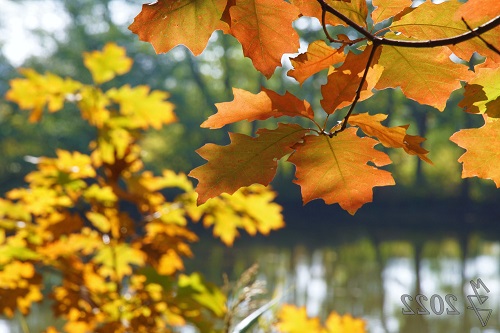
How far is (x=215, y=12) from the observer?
336 millimetres

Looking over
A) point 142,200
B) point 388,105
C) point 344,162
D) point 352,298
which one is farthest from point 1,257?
point 388,105

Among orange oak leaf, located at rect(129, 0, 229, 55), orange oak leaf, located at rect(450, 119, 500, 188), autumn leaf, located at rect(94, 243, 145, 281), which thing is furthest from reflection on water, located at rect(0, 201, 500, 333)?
orange oak leaf, located at rect(129, 0, 229, 55)

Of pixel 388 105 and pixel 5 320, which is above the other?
pixel 388 105

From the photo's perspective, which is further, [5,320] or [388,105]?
[388,105]

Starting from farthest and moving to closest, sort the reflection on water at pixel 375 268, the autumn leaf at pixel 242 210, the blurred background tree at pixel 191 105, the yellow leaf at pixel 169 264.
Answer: the blurred background tree at pixel 191 105 → the reflection on water at pixel 375 268 → the yellow leaf at pixel 169 264 → the autumn leaf at pixel 242 210

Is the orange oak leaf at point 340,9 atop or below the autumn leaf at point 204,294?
atop

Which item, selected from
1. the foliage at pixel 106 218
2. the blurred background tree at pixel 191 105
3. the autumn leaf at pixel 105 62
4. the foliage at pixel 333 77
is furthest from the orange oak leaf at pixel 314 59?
the blurred background tree at pixel 191 105

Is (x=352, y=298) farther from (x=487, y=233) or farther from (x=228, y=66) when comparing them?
(x=228, y=66)

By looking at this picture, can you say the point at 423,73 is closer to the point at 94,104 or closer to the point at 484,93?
the point at 484,93

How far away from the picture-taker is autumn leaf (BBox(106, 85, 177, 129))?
135cm

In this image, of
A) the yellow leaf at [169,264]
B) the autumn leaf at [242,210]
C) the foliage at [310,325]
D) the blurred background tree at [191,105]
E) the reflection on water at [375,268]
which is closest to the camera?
the foliage at [310,325]

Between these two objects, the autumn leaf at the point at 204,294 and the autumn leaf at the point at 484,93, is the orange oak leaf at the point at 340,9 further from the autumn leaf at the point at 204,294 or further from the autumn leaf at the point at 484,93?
the autumn leaf at the point at 204,294

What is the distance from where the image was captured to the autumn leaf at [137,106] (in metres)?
1.35

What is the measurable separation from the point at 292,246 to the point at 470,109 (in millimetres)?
8556
